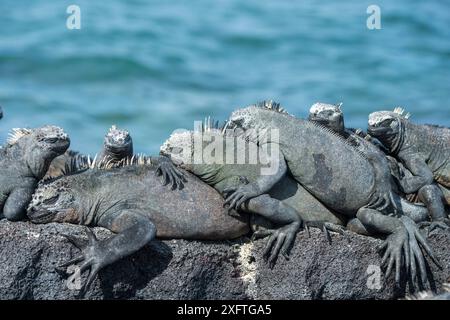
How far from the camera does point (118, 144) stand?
7.84 metres

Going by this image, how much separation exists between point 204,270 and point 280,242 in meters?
0.56

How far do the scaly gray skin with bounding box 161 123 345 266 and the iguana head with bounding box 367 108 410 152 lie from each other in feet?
2.47

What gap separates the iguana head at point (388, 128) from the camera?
320 inches

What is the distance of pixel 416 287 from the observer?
7.71 metres

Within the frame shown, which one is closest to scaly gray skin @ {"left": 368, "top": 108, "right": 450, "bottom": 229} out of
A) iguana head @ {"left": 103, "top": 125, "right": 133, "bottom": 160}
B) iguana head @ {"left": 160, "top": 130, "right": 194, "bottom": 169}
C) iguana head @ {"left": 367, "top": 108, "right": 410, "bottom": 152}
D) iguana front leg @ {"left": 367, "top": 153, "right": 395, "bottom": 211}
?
iguana head @ {"left": 367, "top": 108, "right": 410, "bottom": 152}

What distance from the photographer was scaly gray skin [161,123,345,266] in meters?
7.58

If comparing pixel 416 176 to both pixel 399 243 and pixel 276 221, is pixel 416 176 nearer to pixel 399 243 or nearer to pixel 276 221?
pixel 399 243

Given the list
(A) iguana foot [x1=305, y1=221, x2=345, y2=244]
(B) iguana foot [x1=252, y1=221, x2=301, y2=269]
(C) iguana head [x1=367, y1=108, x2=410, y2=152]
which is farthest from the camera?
(C) iguana head [x1=367, y1=108, x2=410, y2=152]

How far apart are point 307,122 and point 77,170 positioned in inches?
65.1

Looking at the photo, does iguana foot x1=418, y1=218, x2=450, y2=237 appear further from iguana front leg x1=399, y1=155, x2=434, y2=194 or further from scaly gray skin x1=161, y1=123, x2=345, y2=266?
scaly gray skin x1=161, y1=123, x2=345, y2=266

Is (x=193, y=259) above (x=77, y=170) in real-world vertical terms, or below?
below

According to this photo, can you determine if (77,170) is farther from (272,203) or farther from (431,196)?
(431,196)
